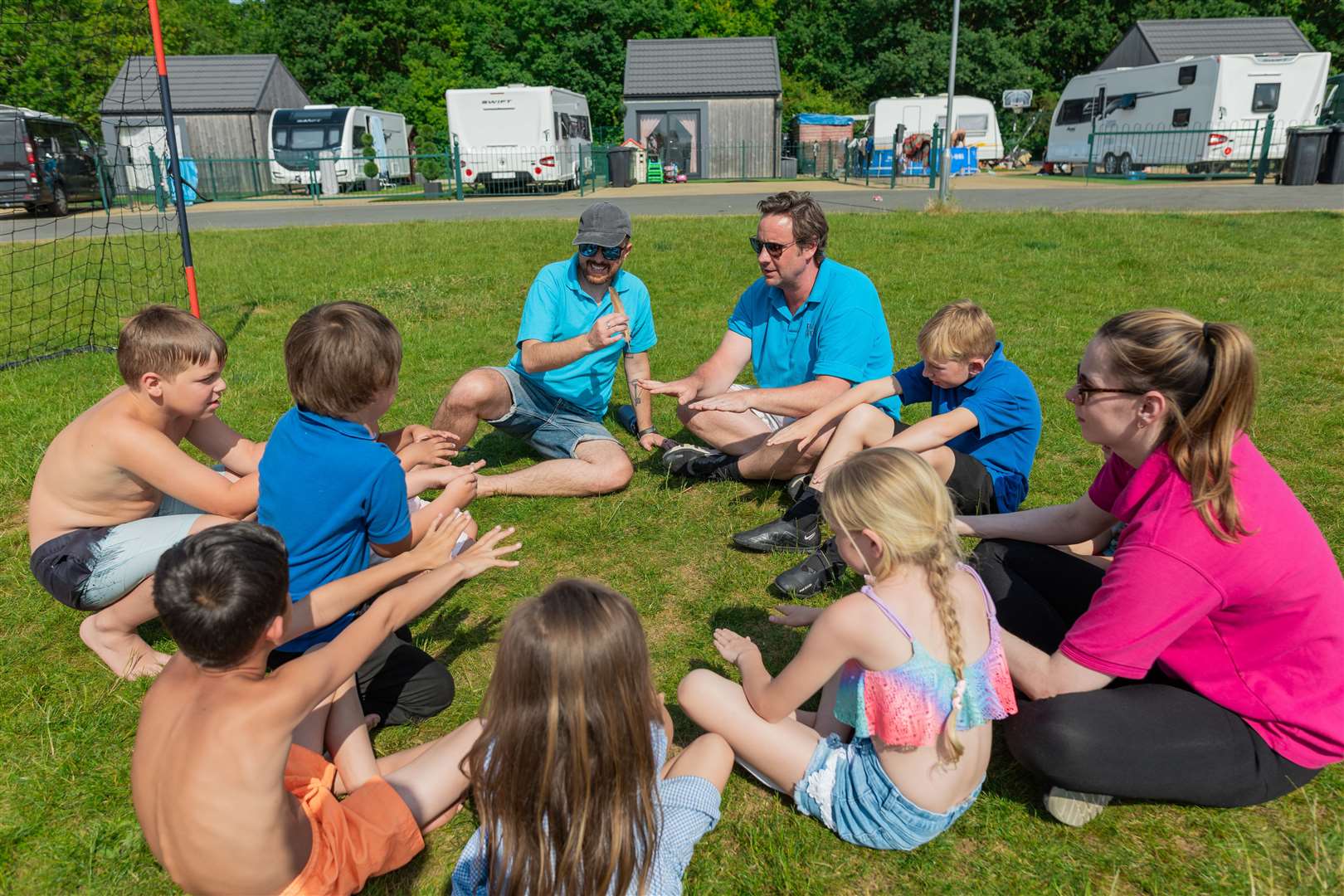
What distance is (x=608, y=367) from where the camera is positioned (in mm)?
5324

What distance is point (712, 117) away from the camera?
31.9 m

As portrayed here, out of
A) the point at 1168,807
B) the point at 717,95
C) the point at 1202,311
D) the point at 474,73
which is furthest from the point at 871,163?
the point at 1168,807

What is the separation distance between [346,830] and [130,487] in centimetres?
185

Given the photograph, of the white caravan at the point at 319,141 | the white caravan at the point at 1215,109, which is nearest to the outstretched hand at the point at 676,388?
the white caravan at the point at 1215,109

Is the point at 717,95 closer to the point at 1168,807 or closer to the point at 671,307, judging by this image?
the point at 671,307

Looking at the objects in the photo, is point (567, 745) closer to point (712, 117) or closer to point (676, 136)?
point (676, 136)

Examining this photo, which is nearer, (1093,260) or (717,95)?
(1093,260)

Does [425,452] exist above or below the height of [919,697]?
above

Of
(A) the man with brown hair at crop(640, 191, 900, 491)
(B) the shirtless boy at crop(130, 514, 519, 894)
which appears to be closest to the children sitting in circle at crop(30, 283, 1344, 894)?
(B) the shirtless boy at crop(130, 514, 519, 894)

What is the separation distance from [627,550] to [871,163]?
29.1m

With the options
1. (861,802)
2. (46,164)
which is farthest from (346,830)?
(46,164)

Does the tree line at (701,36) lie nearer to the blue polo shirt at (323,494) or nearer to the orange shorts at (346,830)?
the blue polo shirt at (323,494)

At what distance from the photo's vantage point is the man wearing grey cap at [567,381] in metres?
4.92

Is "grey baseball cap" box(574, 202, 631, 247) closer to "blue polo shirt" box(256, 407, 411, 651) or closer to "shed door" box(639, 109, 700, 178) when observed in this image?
"blue polo shirt" box(256, 407, 411, 651)
